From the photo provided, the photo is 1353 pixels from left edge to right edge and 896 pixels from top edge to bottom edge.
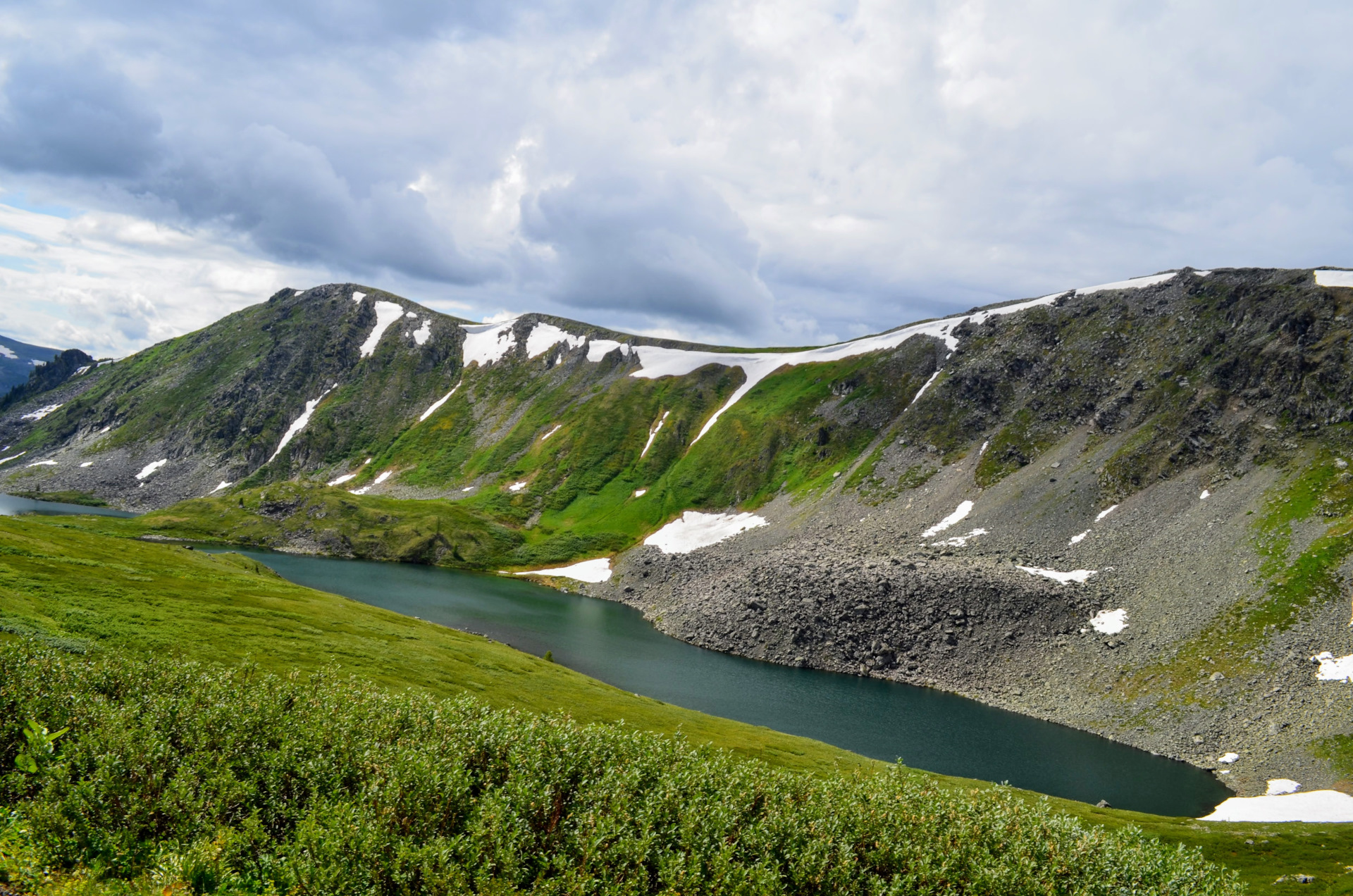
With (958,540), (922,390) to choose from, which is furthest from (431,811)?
(922,390)

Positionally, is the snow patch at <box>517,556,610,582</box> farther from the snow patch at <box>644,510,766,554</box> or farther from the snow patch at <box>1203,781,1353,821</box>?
the snow patch at <box>1203,781,1353,821</box>

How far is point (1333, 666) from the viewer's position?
249 ft

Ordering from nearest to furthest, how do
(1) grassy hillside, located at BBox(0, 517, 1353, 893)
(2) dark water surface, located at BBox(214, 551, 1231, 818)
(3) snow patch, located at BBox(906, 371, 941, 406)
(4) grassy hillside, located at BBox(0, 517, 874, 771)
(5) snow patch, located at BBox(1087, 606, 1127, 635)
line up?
1. (1) grassy hillside, located at BBox(0, 517, 1353, 893)
2. (4) grassy hillside, located at BBox(0, 517, 874, 771)
3. (2) dark water surface, located at BBox(214, 551, 1231, 818)
4. (5) snow patch, located at BBox(1087, 606, 1127, 635)
5. (3) snow patch, located at BBox(906, 371, 941, 406)

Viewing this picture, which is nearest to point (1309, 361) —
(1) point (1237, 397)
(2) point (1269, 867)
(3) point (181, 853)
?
(1) point (1237, 397)

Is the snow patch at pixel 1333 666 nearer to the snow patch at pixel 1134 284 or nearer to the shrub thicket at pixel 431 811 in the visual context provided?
the shrub thicket at pixel 431 811

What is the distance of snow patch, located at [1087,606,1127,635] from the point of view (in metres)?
95.1

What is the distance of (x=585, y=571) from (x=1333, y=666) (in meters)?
129

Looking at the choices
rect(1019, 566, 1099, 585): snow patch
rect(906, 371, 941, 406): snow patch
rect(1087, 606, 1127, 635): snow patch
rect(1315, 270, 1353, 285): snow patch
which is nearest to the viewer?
rect(1087, 606, 1127, 635): snow patch

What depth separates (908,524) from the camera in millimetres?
136875

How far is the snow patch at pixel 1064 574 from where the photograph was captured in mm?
105250

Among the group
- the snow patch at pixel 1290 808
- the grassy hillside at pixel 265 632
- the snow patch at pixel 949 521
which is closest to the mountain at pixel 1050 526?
the snow patch at pixel 949 521

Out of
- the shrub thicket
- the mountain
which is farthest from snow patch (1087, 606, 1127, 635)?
the shrub thicket

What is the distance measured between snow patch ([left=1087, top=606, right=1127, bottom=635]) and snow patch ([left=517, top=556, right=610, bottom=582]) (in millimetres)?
95087

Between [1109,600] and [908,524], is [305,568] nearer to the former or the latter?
[908,524]
